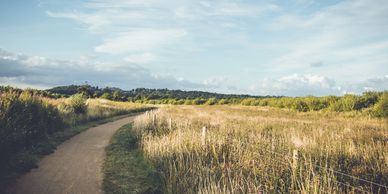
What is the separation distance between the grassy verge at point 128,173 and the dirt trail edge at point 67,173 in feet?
0.88

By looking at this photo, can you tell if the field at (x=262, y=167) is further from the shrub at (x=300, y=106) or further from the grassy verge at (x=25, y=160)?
the shrub at (x=300, y=106)

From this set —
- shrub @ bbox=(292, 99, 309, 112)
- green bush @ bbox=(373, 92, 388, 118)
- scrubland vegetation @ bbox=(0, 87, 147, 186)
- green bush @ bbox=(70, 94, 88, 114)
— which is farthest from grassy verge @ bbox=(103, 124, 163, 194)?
shrub @ bbox=(292, 99, 309, 112)

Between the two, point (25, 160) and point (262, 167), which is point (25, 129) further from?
point (262, 167)

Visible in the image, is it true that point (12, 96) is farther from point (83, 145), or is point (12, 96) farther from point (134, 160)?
point (134, 160)

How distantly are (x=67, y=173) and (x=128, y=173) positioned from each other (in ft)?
5.69

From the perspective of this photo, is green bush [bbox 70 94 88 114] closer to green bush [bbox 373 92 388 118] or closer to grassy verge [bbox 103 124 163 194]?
grassy verge [bbox 103 124 163 194]

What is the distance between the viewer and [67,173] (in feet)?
28.3

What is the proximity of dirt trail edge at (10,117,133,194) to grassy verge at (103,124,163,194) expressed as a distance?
269 millimetres

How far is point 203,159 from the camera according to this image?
926 cm

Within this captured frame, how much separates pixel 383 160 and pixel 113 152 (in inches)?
369

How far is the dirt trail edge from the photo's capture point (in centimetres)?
732

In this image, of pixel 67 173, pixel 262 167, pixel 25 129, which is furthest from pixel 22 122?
pixel 262 167

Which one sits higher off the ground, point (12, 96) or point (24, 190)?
point (12, 96)

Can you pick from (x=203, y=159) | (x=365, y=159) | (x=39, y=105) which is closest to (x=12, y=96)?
(x=39, y=105)
